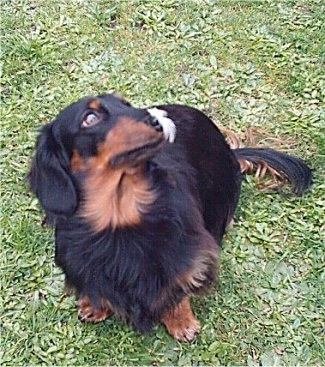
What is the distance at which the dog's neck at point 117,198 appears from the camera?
2.37 metres

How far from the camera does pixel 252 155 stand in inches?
133

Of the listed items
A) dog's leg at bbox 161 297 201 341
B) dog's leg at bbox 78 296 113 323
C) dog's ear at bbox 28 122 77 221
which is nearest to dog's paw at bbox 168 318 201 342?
dog's leg at bbox 161 297 201 341

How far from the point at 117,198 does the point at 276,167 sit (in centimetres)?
119

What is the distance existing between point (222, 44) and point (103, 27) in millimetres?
726

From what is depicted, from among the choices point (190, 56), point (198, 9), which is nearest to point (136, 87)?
point (190, 56)

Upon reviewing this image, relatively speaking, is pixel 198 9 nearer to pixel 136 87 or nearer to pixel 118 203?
pixel 136 87

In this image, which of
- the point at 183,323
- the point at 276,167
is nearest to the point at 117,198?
the point at 183,323

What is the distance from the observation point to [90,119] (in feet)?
7.74

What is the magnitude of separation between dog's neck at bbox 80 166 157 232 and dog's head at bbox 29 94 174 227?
33 millimetres

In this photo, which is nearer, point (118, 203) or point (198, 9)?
point (118, 203)

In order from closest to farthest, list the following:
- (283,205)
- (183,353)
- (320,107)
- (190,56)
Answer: (183,353)
(283,205)
(320,107)
(190,56)

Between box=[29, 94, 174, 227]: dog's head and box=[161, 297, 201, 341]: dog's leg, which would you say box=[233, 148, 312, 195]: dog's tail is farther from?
box=[29, 94, 174, 227]: dog's head

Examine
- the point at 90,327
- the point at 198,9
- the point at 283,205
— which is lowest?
the point at 90,327

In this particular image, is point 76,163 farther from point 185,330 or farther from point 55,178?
point 185,330
